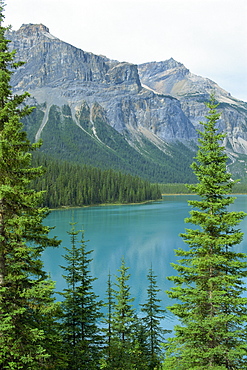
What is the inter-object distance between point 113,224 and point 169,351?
8209 cm

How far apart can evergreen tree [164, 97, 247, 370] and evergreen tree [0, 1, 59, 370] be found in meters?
5.33

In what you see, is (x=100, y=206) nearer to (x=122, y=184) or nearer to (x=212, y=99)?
(x=122, y=184)

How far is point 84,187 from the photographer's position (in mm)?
149750

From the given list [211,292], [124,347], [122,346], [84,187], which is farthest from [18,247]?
[84,187]

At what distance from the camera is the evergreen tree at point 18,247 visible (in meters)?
10.3

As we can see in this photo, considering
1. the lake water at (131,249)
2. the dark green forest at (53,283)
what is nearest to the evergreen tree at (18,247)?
the dark green forest at (53,283)

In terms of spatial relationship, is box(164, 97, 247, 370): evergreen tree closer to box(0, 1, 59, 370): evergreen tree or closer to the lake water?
box(0, 1, 59, 370): evergreen tree

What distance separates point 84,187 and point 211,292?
139 metres

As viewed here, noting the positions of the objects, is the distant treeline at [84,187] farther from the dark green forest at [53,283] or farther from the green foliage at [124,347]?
the dark green forest at [53,283]

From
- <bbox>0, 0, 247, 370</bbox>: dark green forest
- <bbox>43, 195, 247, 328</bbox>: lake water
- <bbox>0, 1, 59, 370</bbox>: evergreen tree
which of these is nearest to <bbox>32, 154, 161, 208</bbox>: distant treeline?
<bbox>43, 195, 247, 328</bbox>: lake water

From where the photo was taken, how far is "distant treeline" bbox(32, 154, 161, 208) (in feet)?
458

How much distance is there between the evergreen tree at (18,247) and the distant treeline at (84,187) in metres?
122

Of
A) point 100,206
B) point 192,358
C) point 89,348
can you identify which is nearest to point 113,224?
point 100,206

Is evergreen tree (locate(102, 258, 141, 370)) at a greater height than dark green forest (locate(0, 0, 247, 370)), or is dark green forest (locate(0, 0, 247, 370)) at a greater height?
dark green forest (locate(0, 0, 247, 370))
